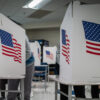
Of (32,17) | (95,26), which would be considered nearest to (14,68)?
(95,26)

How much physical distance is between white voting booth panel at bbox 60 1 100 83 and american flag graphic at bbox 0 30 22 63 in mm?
509

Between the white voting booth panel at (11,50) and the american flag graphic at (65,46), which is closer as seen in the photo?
the american flag graphic at (65,46)

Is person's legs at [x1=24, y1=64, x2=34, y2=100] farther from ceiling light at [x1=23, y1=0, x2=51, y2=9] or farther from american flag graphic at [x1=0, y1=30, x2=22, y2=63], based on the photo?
ceiling light at [x1=23, y1=0, x2=51, y2=9]

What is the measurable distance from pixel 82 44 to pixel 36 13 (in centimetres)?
649

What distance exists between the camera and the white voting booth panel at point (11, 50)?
1768mm

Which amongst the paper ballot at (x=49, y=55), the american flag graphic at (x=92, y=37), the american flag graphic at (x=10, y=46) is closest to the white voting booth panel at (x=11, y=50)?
the american flag graphic at (x=10, y=46)

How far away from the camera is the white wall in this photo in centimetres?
1009

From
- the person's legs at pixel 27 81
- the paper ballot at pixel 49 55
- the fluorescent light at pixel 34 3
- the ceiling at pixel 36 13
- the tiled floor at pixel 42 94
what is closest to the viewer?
the person's legs at pixel 27 81

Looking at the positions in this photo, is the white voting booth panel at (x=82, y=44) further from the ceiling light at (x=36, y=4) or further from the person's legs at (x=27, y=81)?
the ceiling light at (x=36, y=4)

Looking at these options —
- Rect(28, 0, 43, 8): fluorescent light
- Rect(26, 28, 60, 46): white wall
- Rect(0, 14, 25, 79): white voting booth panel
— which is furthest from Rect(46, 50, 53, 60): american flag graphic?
Rect(0, 14, 25, 79): white voting booth panel

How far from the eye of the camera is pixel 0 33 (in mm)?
1767

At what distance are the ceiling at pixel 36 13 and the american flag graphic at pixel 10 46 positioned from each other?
439 cm

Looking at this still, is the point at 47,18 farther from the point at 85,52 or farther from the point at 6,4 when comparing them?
the point at 85,52

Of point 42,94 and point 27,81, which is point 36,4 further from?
point 27,81
